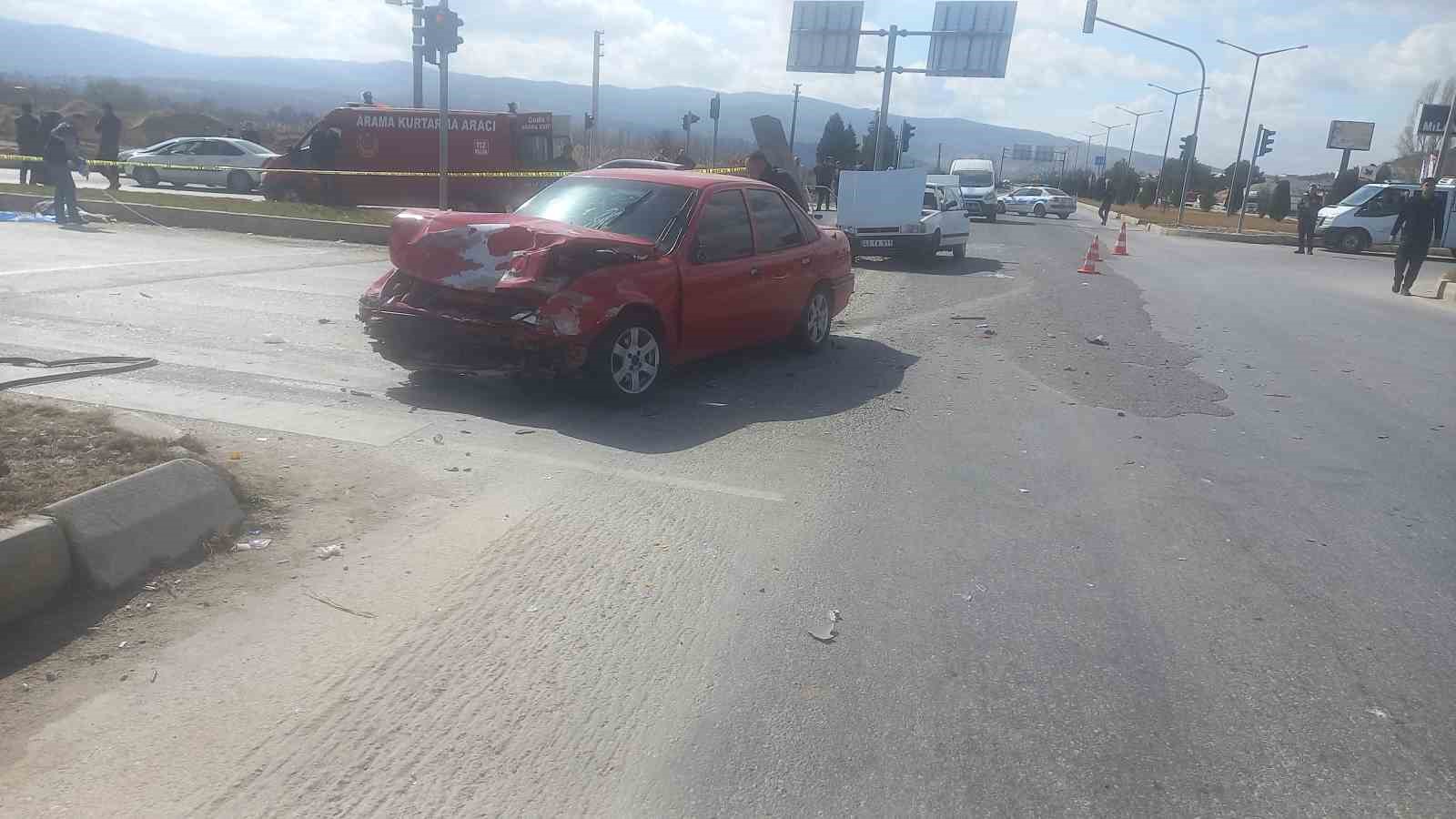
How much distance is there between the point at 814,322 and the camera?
9898 millimetres

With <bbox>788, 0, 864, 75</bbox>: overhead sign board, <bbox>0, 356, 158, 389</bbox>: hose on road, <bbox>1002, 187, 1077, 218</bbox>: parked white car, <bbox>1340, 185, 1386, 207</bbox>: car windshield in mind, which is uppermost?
<bbox>788, 0, 864, 75</bbox>: overhead sign board

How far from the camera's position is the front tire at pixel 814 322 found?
31.8 ft

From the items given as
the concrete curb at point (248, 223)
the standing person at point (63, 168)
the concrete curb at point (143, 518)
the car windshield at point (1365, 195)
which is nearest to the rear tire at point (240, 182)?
the concrete curb at point (248, 223)

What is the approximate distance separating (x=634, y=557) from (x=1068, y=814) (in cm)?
225

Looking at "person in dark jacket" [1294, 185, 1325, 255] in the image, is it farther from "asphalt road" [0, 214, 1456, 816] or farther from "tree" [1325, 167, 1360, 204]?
"asphalt road" [0, 214, 1456, 816]

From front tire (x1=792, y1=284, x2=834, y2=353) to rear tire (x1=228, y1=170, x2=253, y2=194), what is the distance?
23.6 meters

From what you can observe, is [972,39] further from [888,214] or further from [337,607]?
[337,607]

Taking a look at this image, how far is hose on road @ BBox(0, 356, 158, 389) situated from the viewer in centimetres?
682

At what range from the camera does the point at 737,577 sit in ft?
15.0

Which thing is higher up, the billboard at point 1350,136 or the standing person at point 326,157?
the billboard at point 1350,136

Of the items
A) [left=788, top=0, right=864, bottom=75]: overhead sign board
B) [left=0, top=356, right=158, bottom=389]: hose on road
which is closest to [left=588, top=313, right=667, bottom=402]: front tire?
[left=0, top=356, right=158, bottom=389]: hose on road

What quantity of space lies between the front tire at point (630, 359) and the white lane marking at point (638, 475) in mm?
1044

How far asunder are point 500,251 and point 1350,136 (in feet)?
223

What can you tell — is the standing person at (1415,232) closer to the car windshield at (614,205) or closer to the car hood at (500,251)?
the car windshield at (614,205)
